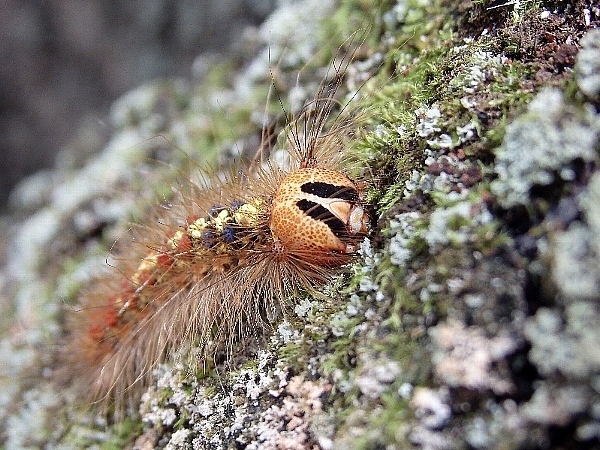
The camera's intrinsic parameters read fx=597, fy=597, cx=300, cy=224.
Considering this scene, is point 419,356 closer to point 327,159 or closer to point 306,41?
point 327,159

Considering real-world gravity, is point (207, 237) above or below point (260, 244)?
above

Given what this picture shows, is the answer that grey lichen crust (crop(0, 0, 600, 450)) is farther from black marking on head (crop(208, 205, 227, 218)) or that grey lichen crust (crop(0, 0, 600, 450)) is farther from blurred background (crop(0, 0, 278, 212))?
blurred background (crop(0, 0, 278, 212))

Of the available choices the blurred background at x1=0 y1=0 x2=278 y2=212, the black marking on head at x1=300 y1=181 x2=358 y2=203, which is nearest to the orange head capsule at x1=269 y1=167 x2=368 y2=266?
the black marking on head at x1=300 y1=181 x2=358 y2=203

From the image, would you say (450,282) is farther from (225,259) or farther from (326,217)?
(225,259)

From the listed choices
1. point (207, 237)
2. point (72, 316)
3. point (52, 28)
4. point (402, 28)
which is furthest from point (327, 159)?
point (52, 28)

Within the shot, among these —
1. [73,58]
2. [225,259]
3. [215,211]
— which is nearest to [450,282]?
[225,259]
